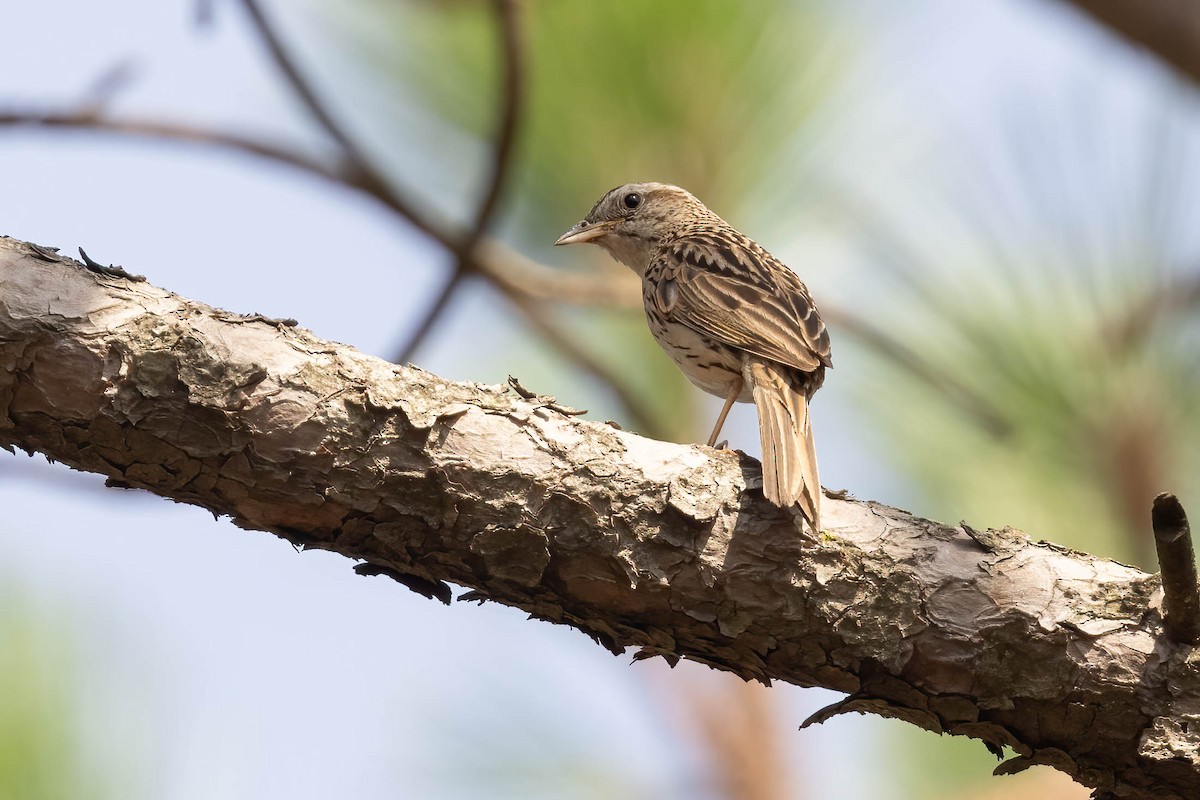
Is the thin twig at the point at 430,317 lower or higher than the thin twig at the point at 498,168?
lower

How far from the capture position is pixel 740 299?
4.51 meters

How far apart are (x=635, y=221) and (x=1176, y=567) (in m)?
3.37

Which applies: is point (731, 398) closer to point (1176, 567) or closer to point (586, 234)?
point (586, 234)

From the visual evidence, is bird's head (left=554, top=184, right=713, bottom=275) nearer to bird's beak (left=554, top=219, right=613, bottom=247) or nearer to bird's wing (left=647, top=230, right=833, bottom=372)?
bird's beak (left=554, top=219, right=613, bottom=247)

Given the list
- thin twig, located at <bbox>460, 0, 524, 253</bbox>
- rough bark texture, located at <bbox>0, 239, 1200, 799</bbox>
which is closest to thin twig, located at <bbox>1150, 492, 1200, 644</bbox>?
rough bark texture, located at <bbox>0, 239, 1200, 799</bbox>

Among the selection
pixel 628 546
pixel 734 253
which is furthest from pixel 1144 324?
pixel 628 546

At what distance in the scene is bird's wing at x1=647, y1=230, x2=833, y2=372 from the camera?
4.26m

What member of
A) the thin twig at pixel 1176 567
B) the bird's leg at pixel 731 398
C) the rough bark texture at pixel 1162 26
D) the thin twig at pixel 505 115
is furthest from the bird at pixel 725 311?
the rough bark texture at pixel 1162 26

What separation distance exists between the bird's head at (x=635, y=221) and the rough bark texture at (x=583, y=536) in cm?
274

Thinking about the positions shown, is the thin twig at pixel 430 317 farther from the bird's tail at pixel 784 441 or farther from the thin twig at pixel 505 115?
the bird's tail at pixel 784 441

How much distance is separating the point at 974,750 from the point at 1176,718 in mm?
2980

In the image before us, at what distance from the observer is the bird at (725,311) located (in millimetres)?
Answer: 4164

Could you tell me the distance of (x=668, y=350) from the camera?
15.5ft

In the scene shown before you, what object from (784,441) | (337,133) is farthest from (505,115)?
(784,441)
